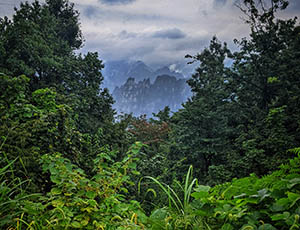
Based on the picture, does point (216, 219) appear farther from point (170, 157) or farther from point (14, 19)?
point (14, 19)

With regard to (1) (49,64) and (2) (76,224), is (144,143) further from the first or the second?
(2) (76,224)

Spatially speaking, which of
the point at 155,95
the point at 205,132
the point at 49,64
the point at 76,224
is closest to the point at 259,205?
the point at 76,224

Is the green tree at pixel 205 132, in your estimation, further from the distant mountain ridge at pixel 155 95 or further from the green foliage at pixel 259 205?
the distant mountain ridge at pixel 155 95

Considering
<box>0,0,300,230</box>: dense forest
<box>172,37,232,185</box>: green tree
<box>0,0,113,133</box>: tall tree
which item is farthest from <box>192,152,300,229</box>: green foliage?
<box>0,0,113,133</box>: tall tree

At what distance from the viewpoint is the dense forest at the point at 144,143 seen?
0.99 meters

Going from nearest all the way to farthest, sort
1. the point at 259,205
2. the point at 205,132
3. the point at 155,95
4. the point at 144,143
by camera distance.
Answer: the point at 259,205
the point at 205,132
the point at 144,143
the point at 155,95

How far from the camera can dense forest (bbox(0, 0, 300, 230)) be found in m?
0.99

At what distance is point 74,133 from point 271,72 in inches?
383

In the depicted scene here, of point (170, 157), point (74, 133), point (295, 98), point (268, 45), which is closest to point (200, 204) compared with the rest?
point (74, 133)

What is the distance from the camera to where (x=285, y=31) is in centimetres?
960

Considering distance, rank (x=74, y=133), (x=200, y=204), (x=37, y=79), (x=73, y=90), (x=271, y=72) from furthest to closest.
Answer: (x=73, y=90) < (x=37, y=79) < (x=271, y=72) < (x=74, y=133) < (x=200, y=204)

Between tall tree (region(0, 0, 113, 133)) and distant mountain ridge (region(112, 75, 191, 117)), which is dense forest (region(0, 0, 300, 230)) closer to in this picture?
tall tree (region(0, 0, 113, 133))

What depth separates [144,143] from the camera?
1007cm

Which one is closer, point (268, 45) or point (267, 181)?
point (267, 181)
